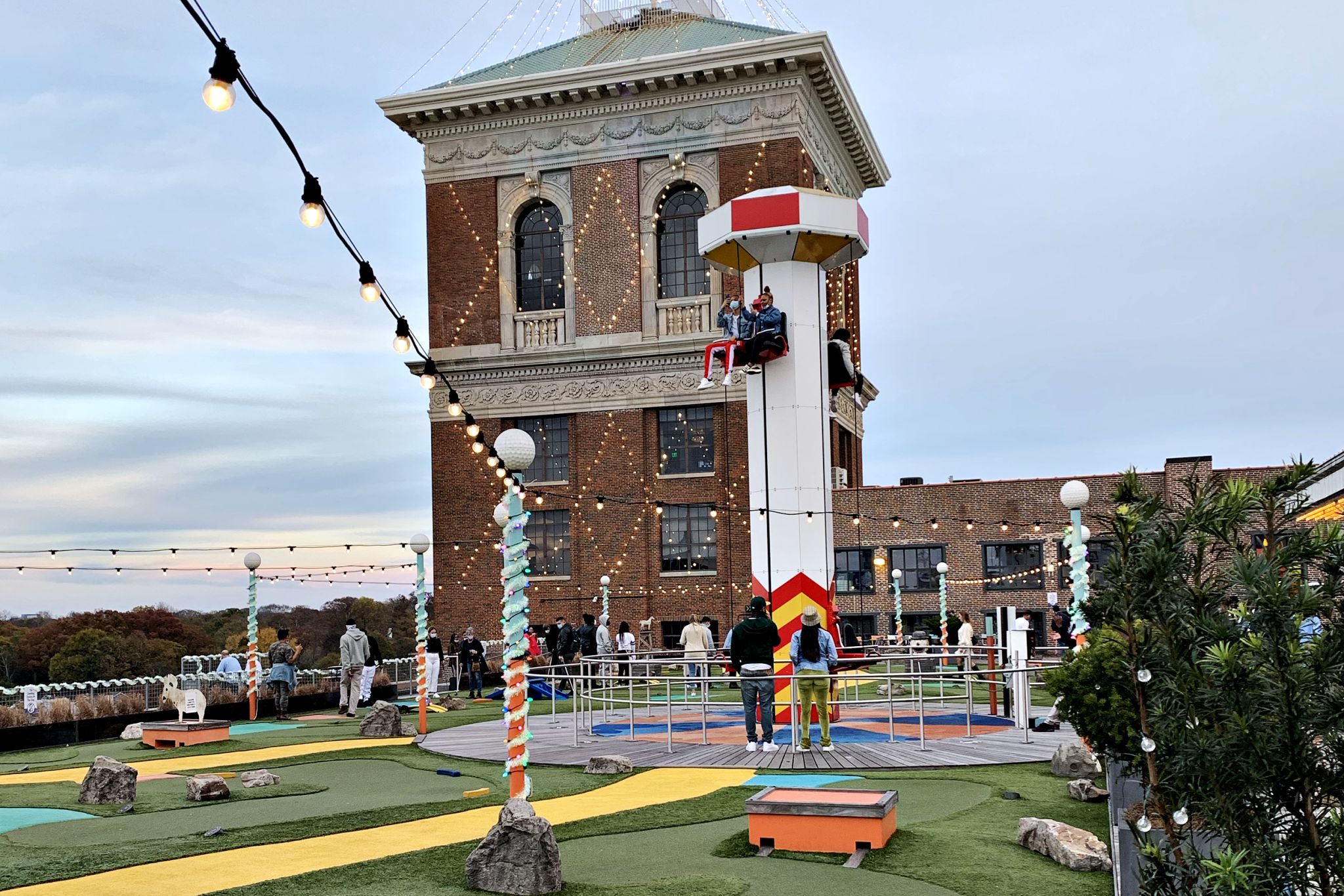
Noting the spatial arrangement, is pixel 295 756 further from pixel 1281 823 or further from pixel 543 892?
pixel 1281 823

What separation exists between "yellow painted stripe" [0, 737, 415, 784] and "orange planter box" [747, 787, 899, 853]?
9365 mm

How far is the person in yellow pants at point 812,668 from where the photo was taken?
1453 centimetres

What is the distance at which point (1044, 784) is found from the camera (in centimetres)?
1196

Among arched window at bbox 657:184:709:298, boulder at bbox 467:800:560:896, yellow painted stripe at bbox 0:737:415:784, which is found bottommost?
yellow painted stripe at bbox 0:737:415:784

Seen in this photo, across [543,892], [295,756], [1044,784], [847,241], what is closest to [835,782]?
[1044,784]

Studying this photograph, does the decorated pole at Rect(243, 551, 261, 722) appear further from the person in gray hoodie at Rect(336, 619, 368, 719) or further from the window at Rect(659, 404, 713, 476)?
the window at Rect(659, 404, 713, 476)

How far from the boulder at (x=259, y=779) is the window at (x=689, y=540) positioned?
24.0 m

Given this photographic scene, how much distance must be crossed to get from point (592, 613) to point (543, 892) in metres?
29.7

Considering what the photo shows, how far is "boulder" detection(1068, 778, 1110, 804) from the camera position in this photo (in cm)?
1101

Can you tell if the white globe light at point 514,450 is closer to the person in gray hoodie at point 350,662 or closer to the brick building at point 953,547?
the person in gray hoodie at point 350,662

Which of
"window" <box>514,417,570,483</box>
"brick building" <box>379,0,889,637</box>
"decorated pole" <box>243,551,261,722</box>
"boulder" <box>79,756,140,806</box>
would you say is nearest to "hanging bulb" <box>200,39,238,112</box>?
"boulder" <box>79,756,140,806</box>

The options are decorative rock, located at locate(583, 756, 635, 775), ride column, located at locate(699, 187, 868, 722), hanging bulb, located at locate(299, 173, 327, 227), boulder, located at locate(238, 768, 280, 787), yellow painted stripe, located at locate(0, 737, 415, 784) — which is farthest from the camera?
ride column, located at locate(699, 187, 868, 722)

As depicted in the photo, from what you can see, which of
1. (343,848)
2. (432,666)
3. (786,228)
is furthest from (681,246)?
(343,848)

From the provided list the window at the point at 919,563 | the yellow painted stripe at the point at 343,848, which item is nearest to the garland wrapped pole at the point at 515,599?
the yellow painted stripe at the point at 343,848
